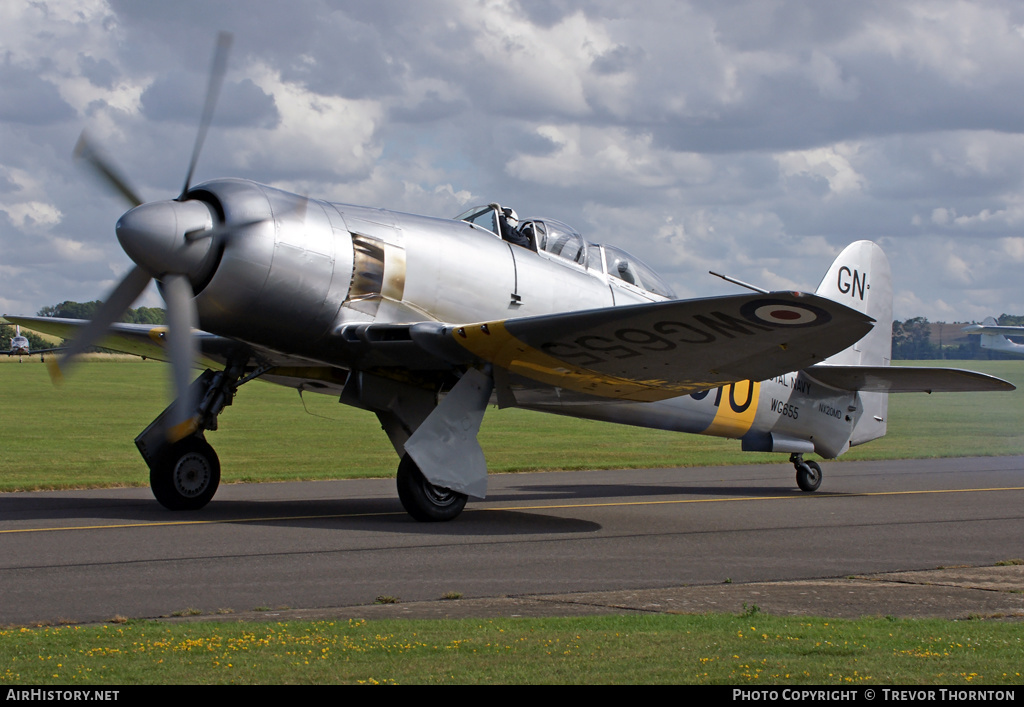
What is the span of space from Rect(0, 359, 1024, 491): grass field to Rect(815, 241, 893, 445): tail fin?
4.83 m

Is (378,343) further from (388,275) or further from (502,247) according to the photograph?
(502,247)

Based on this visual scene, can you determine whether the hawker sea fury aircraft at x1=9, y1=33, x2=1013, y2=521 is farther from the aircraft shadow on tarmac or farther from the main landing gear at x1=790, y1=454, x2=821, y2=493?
the main landing gear at x1=790, y1=454, x2=821, y2=493

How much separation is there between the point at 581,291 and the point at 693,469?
328 inches

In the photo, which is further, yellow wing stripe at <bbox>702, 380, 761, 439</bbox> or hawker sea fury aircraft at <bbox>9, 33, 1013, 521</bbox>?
yellow wing stripe at <bbox>702, 380, 761, 439</bbox>

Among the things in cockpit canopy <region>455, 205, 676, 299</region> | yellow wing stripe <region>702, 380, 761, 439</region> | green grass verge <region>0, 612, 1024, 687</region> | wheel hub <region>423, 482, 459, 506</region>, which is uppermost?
cockpit canopy <region>455, 205, 676, 299</region>

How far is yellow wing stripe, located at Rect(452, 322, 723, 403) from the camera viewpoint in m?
9.87

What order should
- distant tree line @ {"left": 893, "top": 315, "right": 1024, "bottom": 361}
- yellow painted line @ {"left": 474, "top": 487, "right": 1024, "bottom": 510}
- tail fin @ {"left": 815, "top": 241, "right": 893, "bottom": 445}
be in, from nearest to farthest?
yellow painted line @ {"left": 474, "top": 487, "right": 1024, "bottom": 510} < tail fin @ {"left": 815, "top": 241, "right": 893, "bottom": 445} < distant tree line @ {"left": 893, "top": 315, "right": 1024, "bottom": 361}

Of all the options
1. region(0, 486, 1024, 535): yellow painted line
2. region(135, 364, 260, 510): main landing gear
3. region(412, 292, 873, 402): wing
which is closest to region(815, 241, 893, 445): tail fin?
region(0, 486, 1024, 535): yellow painted line

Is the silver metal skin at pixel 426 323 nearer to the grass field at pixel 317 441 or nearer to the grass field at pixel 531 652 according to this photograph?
the grass field at pixel 317 441

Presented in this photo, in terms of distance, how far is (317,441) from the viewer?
24828mm

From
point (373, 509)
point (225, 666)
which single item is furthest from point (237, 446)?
point (225, 666)

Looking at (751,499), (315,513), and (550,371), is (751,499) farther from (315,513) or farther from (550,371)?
(315,513)

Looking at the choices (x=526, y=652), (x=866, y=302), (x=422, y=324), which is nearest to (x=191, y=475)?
(x=422, y=324)

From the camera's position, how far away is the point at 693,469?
1922cm
